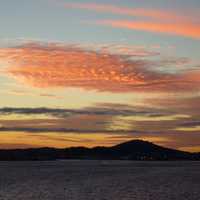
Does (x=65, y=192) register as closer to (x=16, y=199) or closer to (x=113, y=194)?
(x=113, y=194)

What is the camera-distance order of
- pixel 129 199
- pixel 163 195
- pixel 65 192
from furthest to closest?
pixel 65 192
pixel 163 195
pixel 129 199

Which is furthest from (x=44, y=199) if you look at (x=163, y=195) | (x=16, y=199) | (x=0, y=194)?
(x=163, y=195)

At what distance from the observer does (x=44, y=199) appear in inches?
4633

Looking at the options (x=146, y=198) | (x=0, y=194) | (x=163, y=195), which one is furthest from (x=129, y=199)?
(x=0, y=194)

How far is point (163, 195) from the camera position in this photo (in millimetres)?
124812

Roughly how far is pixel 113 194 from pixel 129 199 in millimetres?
13401

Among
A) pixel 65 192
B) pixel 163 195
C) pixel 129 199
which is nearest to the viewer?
pixel 129 199

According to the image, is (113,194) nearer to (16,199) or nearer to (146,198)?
(146,198)

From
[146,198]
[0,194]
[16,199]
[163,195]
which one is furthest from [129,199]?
[0,194]

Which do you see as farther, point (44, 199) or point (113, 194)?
point (113, 194)

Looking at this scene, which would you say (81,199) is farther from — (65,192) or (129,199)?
(65,192)

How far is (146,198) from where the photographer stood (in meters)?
117

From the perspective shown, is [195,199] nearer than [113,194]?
Yes

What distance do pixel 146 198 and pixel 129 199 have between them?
383 cm
